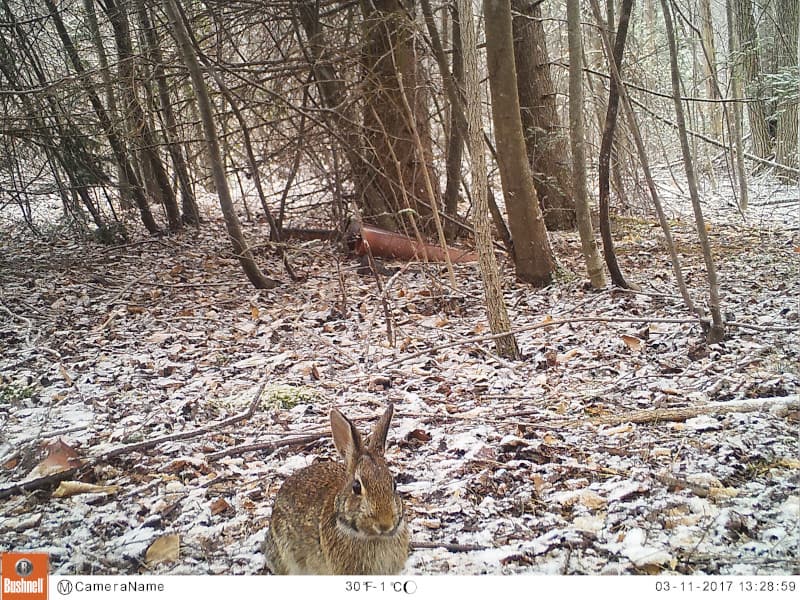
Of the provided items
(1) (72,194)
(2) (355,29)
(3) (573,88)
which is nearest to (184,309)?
(1) (72,194)

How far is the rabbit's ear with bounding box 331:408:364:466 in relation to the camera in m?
1.13

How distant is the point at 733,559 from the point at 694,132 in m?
2.03

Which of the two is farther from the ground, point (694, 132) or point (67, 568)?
point (694, 132)

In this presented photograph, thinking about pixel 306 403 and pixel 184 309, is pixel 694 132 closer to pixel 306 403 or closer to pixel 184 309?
pixel 306 403

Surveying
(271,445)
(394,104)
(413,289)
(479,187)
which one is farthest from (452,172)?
(271,445)

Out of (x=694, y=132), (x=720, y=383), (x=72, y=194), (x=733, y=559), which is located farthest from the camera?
(x=72, y=194)

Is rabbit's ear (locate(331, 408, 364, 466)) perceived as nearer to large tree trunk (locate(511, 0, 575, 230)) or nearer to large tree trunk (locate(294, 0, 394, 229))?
large tree trunk (locate(294, 0, 394, 229))

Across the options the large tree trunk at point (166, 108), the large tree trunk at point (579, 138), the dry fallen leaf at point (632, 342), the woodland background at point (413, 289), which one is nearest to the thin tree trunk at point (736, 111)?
the woodland background at point (413, 289)

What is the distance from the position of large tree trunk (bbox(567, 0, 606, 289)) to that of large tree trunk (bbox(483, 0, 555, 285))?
0.84 feet

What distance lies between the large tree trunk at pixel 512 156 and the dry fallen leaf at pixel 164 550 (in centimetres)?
227

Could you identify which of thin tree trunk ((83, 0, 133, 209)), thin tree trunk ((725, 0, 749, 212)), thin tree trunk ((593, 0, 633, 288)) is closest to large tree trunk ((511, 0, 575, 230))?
thin tree trunk ((593, 0, 633, 288))

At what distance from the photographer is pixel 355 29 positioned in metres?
3.54

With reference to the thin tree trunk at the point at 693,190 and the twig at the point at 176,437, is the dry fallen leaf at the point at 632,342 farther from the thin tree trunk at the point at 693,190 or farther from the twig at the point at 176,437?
the twig at the point at 176,437
